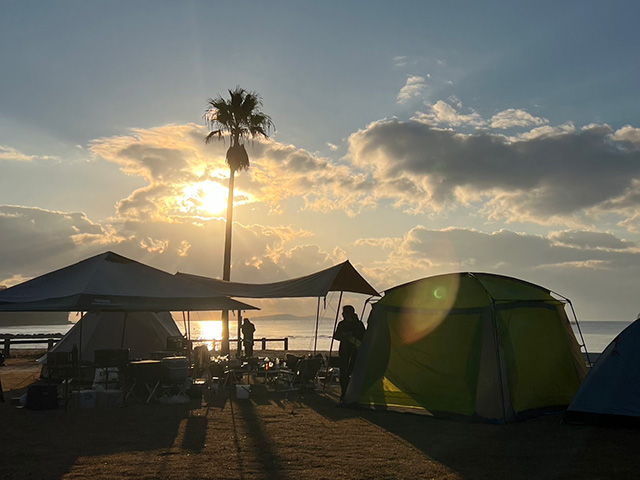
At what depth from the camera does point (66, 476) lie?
6.25 metres

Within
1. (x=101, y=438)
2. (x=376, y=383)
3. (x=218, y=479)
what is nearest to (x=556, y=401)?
(x=376, y=383)

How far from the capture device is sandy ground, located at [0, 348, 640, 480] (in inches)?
255

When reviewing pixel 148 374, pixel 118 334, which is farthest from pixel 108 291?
pixel 118 334

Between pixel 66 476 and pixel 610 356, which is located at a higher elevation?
pixel 610 356

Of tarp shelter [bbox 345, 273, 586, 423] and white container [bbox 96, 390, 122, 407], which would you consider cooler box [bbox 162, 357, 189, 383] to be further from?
tarp shelter [bbox 345, 273, 586, 423]

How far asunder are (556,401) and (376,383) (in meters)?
2.93

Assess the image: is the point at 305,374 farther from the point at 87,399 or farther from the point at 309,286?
the point at 87,399

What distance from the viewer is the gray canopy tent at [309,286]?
601 inches

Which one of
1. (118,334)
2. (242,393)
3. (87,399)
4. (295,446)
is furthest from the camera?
(118,334)

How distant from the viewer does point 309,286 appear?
1555 centimetres

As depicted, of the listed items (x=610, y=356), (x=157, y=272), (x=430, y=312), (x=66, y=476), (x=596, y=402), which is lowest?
(x=66, y=476)

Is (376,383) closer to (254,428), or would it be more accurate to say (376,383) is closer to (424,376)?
(424,376)

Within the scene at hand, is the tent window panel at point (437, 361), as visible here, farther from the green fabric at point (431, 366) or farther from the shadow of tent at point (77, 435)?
the shadow of tent at point (77, 435)

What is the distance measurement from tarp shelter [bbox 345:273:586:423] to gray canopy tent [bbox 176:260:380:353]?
13.6ft
